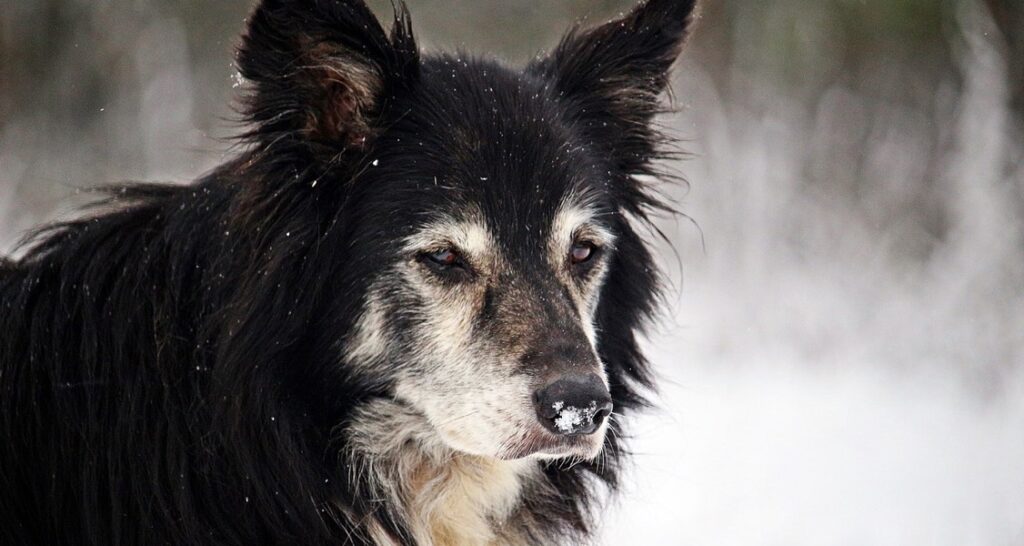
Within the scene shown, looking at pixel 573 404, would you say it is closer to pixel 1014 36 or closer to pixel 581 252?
pixel 581 252

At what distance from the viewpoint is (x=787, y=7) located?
39.2 feet

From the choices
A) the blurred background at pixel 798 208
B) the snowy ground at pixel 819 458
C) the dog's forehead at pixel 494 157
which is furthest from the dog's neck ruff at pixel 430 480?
the blurred background at pixel 798 208

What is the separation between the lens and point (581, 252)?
3760 millimetres

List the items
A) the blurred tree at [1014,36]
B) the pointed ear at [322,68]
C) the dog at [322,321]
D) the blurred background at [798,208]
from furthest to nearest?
the blurred tree at [1014,36] → the blurred background at [798,208] → the dog at [322,321] → the pointed ear at [322,68]

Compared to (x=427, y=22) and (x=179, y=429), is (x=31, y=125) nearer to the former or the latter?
(x=427, y=22)

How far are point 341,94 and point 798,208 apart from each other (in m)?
8.21

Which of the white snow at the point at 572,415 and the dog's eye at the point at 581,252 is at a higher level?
the dog's eye at the point at 581,252

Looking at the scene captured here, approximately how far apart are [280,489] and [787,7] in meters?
9.95

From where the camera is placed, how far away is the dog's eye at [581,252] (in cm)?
372

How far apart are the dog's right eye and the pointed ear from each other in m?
0.41

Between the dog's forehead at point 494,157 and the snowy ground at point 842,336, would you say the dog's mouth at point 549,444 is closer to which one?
the dog's forehead at point 494,157

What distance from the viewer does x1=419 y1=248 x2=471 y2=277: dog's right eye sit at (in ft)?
11.5

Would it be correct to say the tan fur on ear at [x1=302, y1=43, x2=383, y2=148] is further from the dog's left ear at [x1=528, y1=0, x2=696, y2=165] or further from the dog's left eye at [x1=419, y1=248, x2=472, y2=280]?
the dog's left ear at [x1=528, y1=0, x2=696, y2=165]

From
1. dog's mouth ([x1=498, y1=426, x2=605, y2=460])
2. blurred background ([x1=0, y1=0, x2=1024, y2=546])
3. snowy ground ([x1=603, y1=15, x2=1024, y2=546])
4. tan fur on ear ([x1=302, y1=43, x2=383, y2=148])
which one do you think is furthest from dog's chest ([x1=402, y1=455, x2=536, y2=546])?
blurred background ([x1=0, y1=0, x2=1024, y2=546])
